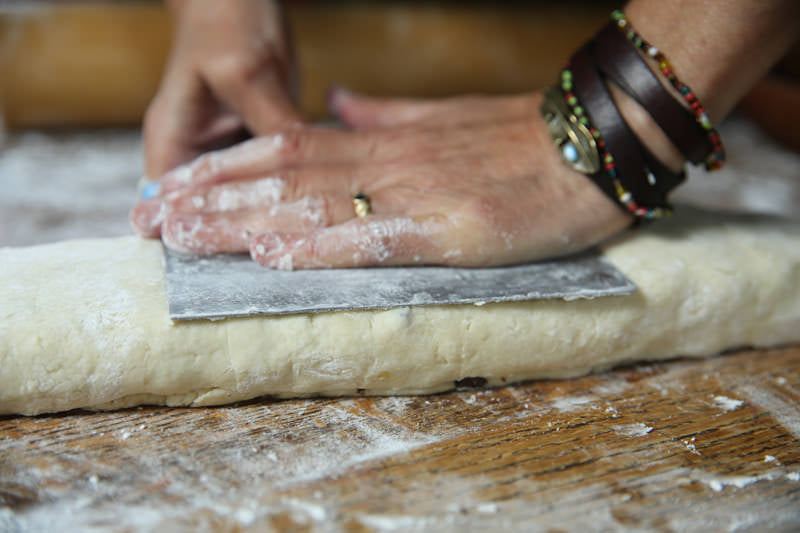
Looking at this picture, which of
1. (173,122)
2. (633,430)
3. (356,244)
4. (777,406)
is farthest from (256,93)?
(777,406)

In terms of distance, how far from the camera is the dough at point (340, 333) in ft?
3.43

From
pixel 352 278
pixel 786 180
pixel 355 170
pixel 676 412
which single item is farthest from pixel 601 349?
pixel 786 180

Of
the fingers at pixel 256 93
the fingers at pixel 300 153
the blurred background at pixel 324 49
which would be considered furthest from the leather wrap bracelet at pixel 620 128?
the blurred background at pixel 324 49

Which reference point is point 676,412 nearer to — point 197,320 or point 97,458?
point 197,320

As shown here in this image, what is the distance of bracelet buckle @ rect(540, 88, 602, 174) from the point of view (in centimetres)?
129

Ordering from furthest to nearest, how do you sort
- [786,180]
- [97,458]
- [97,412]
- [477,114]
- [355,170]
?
[786,180] < [477,114] < [355,170] < [97,412] < [97,458]

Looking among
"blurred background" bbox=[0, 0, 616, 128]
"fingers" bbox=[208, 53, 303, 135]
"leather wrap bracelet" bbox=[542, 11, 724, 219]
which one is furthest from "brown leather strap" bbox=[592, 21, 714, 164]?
"blurred background" bbox=[0, 0, 616, 128]

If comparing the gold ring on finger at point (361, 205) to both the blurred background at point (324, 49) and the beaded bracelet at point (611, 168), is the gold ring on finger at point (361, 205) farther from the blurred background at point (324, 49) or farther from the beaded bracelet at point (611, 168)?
the blurred background at point (324, 49)

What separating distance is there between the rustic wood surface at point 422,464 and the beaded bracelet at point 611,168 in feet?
1.16

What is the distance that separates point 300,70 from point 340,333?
62.3 inches

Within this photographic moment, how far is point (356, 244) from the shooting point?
3.91ft

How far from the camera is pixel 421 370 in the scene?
3.81 ft

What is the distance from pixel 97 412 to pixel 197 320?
9.4 inches

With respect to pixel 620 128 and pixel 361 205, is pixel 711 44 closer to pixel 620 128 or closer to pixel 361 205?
pixel 620 128
